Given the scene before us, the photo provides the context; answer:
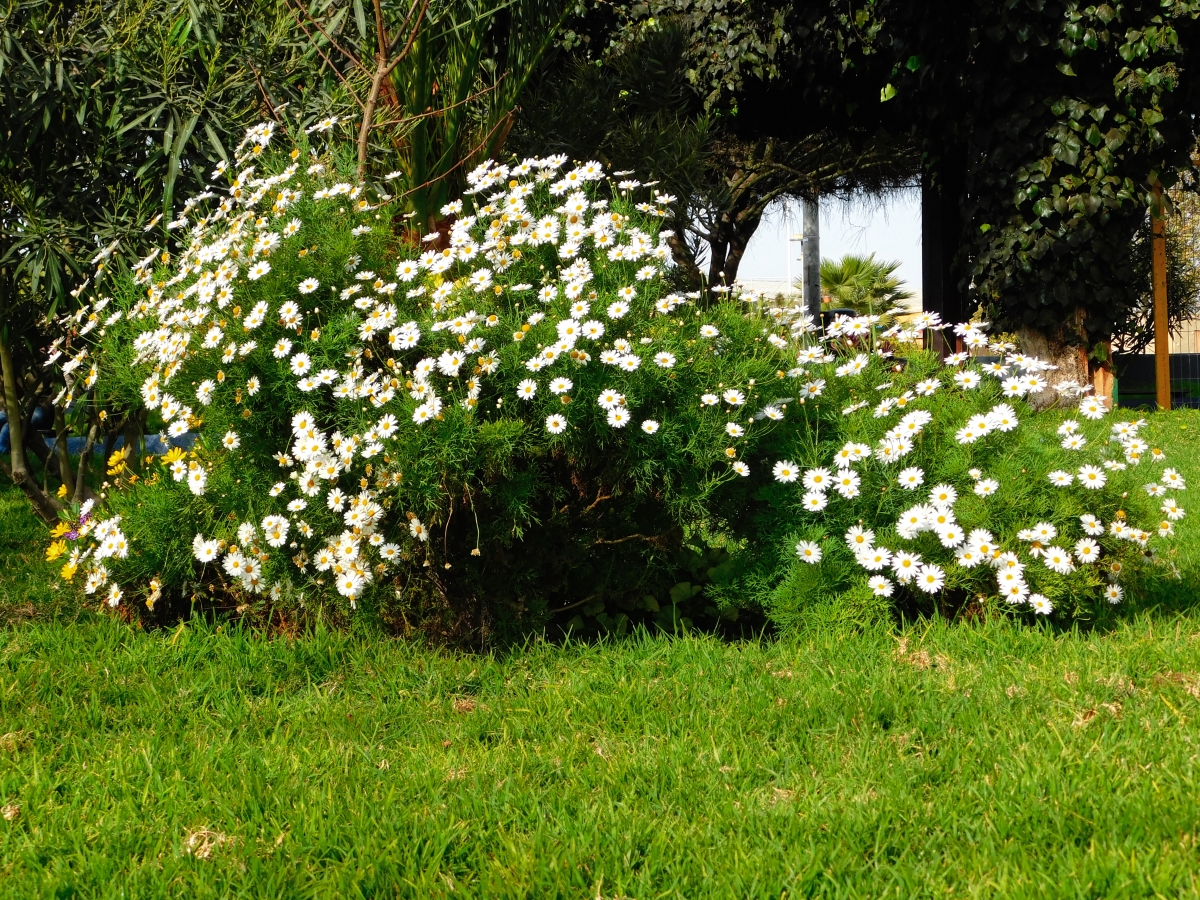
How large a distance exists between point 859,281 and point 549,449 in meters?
23.7

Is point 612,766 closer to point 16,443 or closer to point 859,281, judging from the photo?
point 16,443

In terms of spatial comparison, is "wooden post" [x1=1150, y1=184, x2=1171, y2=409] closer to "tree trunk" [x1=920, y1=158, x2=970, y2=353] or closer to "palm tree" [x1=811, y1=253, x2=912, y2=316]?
"tree trunk" [x1=920, y1=158, x2=970, y2=353]

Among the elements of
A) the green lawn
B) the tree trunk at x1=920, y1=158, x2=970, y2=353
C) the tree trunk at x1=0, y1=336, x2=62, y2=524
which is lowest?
the green lawn

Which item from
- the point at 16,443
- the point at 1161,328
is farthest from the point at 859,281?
the point at 16,443

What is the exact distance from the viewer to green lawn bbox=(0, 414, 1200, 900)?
2.17m

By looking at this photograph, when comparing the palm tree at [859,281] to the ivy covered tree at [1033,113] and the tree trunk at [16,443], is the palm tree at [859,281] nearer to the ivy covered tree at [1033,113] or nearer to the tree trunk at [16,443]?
the ivy covered tree at [1033,113]

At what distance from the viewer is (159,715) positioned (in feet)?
10.2

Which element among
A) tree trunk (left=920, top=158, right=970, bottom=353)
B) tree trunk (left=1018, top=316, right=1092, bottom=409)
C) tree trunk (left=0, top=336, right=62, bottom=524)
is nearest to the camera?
tree trunk (left=0, top=336, right=62, bottom=524)

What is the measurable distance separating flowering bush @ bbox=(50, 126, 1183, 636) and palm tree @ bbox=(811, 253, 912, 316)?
22623mm

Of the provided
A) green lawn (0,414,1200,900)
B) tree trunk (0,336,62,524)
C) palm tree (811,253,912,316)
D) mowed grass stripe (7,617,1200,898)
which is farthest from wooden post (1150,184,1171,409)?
palm tree (811,253,912,316)

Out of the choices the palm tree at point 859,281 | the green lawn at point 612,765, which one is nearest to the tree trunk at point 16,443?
the green lawn at point 612,765

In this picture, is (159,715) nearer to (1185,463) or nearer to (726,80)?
(1185,463)

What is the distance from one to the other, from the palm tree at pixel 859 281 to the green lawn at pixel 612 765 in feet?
75.0

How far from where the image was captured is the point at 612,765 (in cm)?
262
